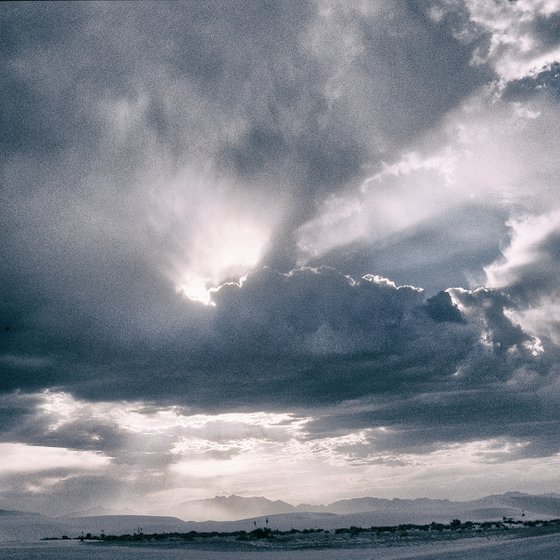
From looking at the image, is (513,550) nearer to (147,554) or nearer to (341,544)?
(341,544)

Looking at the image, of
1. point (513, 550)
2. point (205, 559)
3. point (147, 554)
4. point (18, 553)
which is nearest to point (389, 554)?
point (513, 550)

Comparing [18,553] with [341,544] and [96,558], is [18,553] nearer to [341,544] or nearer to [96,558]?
[96,558]

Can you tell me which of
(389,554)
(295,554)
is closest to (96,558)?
(295,554)

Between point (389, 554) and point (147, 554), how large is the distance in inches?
893

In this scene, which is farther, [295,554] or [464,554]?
[295,554]

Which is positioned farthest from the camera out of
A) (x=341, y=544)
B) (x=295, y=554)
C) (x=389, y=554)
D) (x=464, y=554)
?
(x=341, y=544)

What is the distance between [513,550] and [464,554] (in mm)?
5471

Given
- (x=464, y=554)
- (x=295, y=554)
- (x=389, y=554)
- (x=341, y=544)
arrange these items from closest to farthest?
(x=464, y=554), (x=389, y=554), (x=295, y=554), (x=341, y=544)

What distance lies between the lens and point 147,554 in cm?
5694

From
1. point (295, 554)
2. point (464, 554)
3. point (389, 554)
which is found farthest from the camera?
point (295, 554)

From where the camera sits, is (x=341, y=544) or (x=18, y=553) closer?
(x=18, y=553)

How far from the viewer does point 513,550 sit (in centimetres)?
5297

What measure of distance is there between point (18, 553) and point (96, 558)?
8850 mm

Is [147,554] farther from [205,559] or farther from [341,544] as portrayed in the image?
[341,544]
